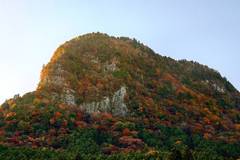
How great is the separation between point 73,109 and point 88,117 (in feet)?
16.5

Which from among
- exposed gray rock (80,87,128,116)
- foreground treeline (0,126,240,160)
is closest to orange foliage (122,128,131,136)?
foreground treeline (0,126,240,160)

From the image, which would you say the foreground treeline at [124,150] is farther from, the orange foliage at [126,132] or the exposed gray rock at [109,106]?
the exposed gray rock at [109,106]

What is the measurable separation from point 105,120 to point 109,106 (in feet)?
35.2

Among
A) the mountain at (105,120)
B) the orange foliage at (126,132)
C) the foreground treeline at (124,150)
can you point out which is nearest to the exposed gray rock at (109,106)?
the mountain at (105,120)

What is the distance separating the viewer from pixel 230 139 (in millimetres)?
170000

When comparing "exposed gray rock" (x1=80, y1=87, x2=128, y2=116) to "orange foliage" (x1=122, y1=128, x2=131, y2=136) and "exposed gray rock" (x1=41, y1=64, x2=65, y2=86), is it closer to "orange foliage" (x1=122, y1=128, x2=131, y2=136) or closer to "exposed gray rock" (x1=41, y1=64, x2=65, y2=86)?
"exposed gray rock" (x1=41, y1=64, x2=65, y2=86)

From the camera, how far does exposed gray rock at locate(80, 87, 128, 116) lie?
177 metres

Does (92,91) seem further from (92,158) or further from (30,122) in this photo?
(92,158)

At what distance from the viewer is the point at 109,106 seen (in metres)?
179

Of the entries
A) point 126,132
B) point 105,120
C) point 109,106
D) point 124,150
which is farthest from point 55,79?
point 124,150

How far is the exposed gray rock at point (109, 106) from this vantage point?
177 metres

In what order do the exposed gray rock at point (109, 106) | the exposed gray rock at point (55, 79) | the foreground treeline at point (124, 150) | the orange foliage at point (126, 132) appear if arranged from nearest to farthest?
the foreground treeline at point (124, 150)
the orange foliage at point (126, 132)
the exposed gray rock at point (109, 106)
the exposed gray rock at point (55, 79)

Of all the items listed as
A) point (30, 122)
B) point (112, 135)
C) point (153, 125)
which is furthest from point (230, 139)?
point (30, 122)

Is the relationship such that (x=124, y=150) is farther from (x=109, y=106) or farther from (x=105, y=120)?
(x=109, y=106)
